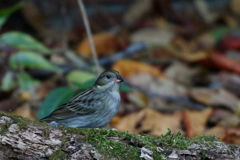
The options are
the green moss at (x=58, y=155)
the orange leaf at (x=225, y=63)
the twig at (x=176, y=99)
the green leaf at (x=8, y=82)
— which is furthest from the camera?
the orange leaf at (x=225, y=63)

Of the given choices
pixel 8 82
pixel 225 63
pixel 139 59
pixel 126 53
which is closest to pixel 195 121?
pixel 225 63

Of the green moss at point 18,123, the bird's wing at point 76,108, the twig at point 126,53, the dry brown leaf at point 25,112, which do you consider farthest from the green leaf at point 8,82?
the green moss at point 18,123

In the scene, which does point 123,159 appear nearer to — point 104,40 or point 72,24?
point 104,40

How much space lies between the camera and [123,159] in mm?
3646

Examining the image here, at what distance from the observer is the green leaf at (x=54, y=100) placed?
5.85 meters

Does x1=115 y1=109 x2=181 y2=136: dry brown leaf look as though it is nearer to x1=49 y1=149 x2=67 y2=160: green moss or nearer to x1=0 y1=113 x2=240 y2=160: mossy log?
x1=0 y1=113 x2=240 y2=160: mossy log

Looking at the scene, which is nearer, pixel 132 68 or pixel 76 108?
pixel 76 108

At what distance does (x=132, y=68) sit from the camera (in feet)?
29.8

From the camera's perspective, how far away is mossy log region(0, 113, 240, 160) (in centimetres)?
359

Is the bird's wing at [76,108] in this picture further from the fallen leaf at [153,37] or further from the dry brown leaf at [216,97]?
the fallen leaf at [153,37]

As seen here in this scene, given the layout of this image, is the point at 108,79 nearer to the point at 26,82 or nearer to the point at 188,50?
the point at 26,82

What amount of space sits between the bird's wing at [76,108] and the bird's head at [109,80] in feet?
0.59

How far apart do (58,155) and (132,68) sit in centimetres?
560

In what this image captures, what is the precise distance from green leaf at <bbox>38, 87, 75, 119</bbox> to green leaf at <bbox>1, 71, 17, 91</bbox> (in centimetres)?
180
